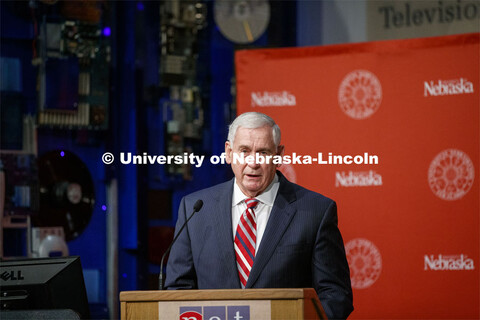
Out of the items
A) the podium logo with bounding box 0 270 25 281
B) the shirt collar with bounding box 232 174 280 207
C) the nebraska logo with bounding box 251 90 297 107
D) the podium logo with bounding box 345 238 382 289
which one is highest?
the nebraska logo with bounding box 251 90 297 107

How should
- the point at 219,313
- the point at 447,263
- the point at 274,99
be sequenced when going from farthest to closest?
the point at 274,99, the point at 447,263, the point at 219,313

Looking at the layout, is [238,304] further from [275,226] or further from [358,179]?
[358,179]

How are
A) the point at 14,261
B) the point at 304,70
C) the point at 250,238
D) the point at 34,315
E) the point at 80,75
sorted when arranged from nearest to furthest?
the point at 34,315
the point at 14,261
the point at 250,238
the point at 304,70
the point at 80,75

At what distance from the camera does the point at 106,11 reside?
187 inches

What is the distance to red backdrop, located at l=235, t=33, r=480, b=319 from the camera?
373cm

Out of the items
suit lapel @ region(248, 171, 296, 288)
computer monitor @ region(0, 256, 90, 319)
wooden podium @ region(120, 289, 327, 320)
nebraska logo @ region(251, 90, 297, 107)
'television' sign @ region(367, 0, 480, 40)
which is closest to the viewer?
wooden podium @ region(120, 289, 327, 320)

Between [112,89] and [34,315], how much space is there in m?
2.82

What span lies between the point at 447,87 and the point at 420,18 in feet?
3.35

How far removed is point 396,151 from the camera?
3.86 meters

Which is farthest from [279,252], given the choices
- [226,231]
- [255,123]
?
[255,123]

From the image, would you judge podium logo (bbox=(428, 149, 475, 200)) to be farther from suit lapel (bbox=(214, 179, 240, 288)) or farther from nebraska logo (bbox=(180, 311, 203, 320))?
nebraska logo (bbox=(180, 311, 203, 320))

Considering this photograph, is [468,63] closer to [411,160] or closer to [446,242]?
[411,160]

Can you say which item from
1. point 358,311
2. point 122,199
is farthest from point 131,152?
point 358,311

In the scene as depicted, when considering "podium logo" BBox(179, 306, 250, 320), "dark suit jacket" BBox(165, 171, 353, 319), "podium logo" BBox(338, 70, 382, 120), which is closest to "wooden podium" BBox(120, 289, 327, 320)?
"podium logo" BBox(179, 306, 250, 320)
